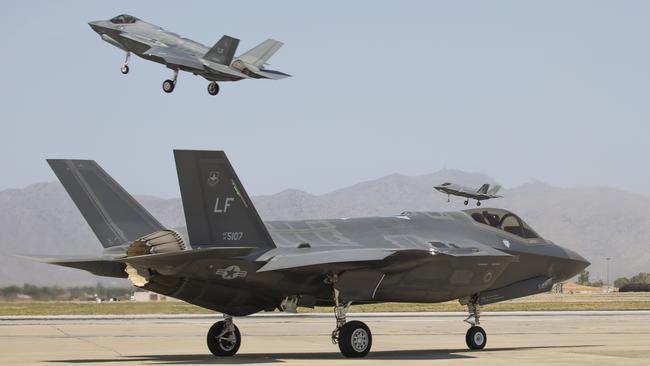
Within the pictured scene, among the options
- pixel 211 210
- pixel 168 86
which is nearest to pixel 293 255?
pixel 211 210

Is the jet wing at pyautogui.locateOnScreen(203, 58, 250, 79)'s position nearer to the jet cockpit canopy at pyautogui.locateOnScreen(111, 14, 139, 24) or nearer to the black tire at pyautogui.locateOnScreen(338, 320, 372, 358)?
the jet cockpit canopy at pyautogui.locateOnScreen(111, 14, 139, 24)

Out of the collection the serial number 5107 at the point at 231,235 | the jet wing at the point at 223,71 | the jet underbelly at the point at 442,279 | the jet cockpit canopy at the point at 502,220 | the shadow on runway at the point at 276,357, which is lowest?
the shadow on runway at the point at 276,357

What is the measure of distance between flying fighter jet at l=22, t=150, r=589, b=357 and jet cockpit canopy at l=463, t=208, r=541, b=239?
2 cm

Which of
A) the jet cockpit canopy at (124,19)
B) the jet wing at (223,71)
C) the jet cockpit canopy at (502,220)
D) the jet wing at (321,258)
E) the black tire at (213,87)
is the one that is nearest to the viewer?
the jet wing at (321,258)

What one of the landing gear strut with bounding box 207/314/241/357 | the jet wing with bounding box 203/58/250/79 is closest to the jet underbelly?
the landing gear strut with bounding box 207/314/241/357

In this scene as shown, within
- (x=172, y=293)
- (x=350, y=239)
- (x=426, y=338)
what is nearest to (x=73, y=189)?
(x=172, y=293)

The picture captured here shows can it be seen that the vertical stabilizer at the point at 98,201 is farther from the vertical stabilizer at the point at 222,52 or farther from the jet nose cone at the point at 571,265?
the vertical stabilizer at the point at 222,52

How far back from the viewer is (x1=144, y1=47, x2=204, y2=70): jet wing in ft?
152

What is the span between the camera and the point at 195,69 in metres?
46.4

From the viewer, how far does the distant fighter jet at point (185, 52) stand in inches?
1826

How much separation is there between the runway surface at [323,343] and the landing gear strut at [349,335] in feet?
0.83

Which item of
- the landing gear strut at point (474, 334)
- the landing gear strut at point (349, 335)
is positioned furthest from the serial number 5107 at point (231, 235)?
the landing gear strut at point (474, 334)

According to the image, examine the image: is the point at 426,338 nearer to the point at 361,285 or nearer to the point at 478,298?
the point at 478,298

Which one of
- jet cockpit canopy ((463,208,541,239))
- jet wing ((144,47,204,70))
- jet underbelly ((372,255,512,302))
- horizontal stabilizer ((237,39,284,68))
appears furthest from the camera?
horizontal stabilizer ((237,39,284,68))
